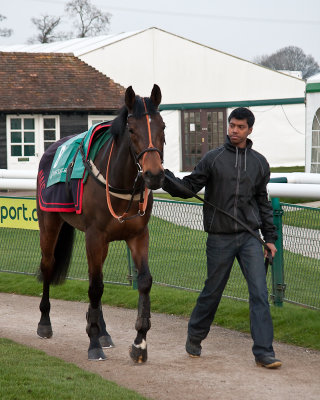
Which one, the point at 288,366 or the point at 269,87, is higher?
the point at 269,87

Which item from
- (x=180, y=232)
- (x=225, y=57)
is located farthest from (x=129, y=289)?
(x=225, y=57)

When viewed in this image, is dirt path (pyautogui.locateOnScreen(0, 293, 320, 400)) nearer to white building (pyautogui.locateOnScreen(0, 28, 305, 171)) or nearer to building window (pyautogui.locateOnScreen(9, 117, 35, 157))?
building window (pyautogui.locateOnScreen(9, 117, 35, 157))

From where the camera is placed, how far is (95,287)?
639 centimetres

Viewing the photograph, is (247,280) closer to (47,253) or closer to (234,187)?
(234,187)

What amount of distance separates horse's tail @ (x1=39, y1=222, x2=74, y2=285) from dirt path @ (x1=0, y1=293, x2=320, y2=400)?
0.43m

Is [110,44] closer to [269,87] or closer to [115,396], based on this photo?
[269,87]

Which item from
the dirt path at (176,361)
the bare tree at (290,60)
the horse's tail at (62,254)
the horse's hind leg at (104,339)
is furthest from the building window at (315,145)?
the bare tree at (290,60)

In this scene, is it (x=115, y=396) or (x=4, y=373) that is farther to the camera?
(x=4, y=373)

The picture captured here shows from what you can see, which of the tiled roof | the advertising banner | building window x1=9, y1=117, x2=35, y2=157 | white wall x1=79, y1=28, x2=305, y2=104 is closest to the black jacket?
the advertising banner

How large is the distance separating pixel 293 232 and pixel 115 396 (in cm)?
278

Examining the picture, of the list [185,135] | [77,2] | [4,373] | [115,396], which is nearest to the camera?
[115,396]

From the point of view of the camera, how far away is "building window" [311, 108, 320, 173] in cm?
1993

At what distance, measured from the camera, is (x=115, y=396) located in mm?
4914

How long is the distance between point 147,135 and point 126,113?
41 centimetres
